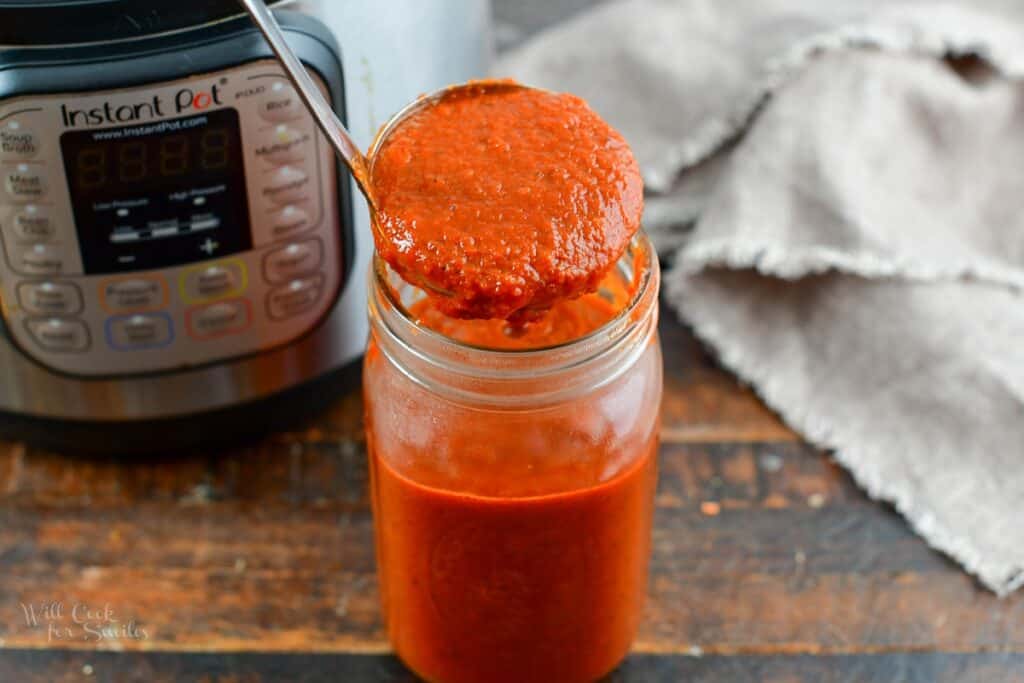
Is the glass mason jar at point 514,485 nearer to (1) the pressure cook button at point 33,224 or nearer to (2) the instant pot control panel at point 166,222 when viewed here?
(2) the instant pot control panel at point 166,222

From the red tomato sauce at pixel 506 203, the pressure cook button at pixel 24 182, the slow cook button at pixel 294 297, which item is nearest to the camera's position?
the red tomato sauce at pixel 506 203

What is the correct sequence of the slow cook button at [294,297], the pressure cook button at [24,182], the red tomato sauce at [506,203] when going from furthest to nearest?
the slow cook button at [294,297] → the pressure cook button at [24,182] → the red tomato sauce at [506,203]

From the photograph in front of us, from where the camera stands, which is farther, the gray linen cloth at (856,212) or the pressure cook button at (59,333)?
the gray linen cloth at (856,212)

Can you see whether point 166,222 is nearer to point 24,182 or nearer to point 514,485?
point 24,182

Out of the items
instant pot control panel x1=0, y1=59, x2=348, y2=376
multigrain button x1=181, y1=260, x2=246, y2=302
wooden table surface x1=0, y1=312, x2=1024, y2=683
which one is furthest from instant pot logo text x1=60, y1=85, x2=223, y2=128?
wooden table surface x1=0, y1=312, x2=1024, y2=683

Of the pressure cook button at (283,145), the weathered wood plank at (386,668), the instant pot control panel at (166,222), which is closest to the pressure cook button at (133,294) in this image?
the instant pot control panel at (166,222)

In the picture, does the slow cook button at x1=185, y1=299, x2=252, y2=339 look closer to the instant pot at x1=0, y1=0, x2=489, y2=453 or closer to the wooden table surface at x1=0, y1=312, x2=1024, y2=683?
the instant pot at x1=0, y1=0, x2=489, y2=453

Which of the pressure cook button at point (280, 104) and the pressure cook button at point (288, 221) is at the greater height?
the pressure cook button at point (280, 104)

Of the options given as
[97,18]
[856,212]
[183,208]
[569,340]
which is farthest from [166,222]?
[856,212]
